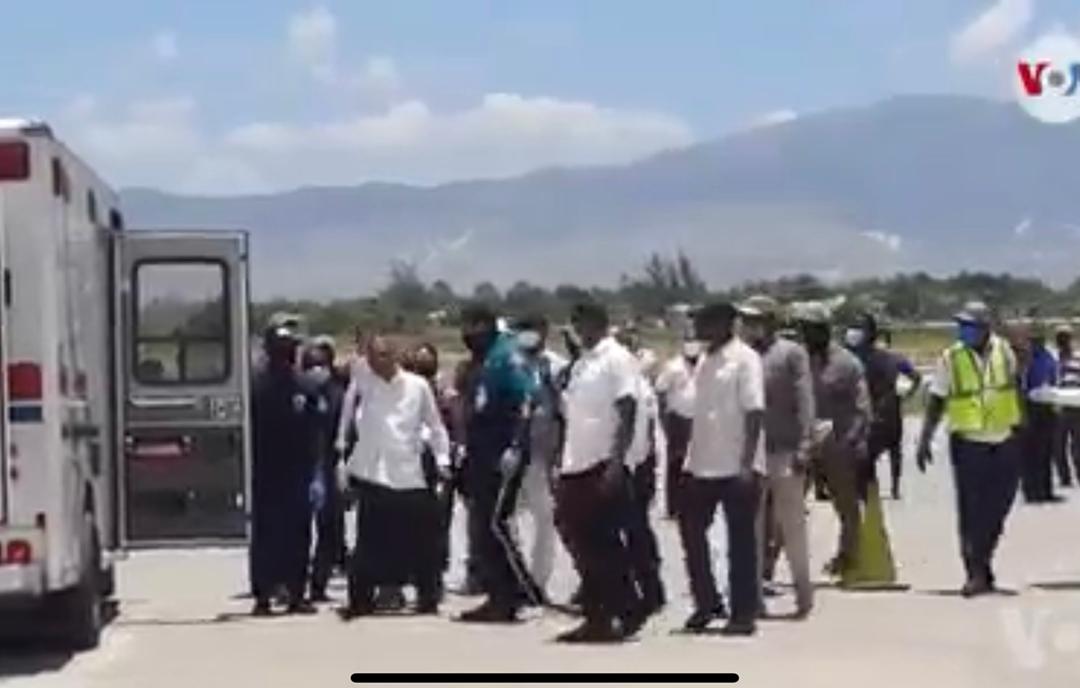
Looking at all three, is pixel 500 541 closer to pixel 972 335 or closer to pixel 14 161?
pixel 972 335

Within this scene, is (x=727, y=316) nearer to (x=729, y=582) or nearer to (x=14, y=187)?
(x=729, y=582)

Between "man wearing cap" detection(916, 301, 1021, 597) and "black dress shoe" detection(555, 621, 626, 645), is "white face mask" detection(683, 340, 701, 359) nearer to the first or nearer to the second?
"man wearing cap" detection(916, 301, 1021, 597)

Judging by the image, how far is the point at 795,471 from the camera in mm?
16734

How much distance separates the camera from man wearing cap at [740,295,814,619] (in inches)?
656

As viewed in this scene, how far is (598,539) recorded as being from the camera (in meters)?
15.8

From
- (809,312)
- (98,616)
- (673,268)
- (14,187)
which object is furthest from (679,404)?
(673,268)

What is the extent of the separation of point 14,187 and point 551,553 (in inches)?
185

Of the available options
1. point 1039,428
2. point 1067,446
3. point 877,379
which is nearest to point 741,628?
point 877,379

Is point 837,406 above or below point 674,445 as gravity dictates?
above

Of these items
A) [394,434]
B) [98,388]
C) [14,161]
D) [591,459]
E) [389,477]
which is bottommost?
[389,477]

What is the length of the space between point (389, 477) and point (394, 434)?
25 centimetres

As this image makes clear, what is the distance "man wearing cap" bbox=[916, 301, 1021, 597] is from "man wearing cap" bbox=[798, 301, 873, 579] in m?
0.56

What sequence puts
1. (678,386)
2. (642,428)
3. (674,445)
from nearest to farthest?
(642,428) < (674,445) < (678,386)

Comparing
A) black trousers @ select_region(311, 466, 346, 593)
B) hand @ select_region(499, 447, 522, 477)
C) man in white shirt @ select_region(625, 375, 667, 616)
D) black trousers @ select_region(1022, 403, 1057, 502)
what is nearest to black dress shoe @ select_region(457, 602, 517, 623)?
hand @ select_region(499, 447, 522, 477)
